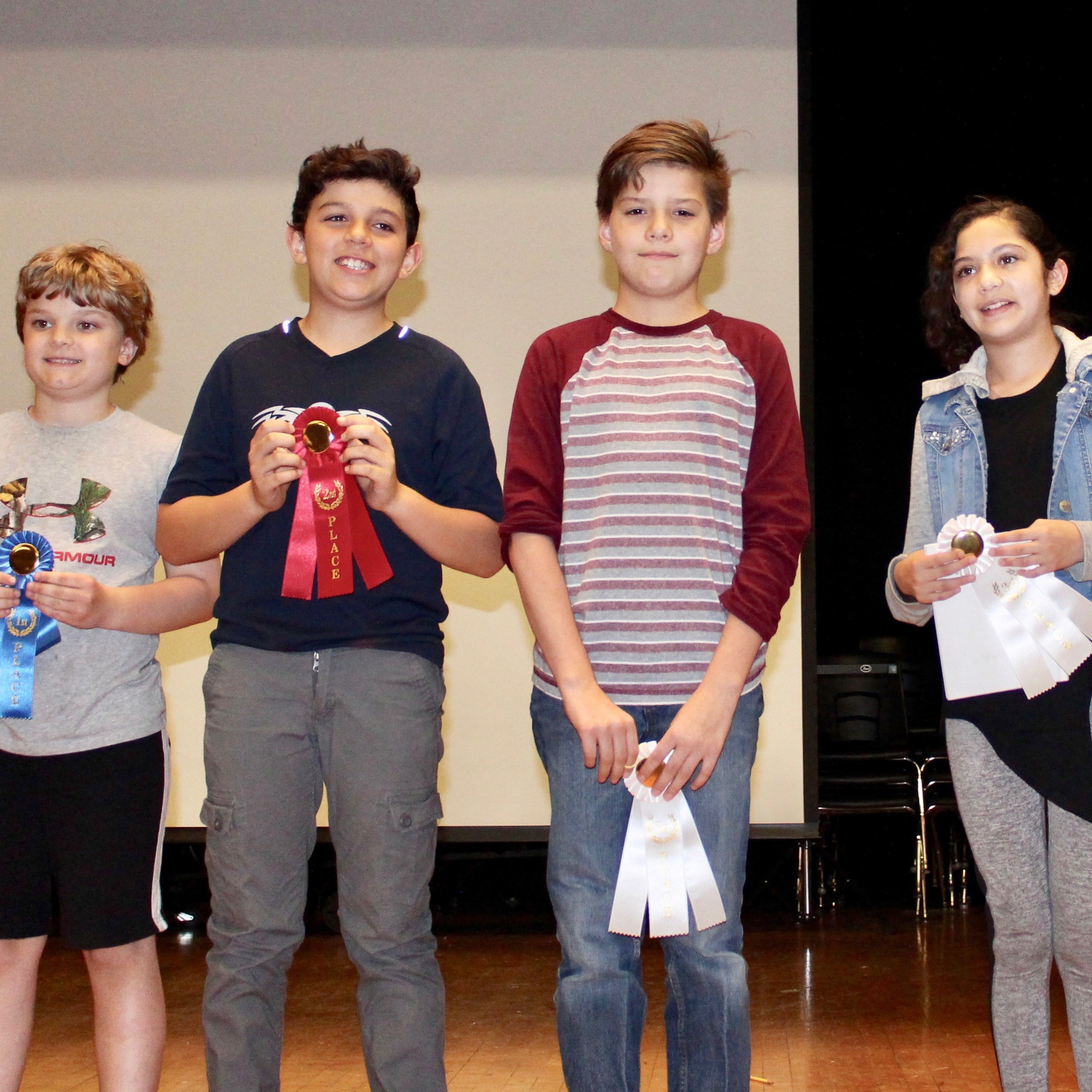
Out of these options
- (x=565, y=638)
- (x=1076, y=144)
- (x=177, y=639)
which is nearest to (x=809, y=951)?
(x=177, y=639)

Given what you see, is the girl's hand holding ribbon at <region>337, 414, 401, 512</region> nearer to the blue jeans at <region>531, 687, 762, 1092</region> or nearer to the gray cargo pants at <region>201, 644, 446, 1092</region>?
the gray cargo pants at <region>201, 644, 446, 1092</region>

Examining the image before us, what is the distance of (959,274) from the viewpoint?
1.85 metres

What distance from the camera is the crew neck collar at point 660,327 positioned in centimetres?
162

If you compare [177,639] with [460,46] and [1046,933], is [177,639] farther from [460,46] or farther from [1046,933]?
[1046,933]

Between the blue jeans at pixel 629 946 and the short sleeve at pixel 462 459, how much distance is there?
1.13 feet

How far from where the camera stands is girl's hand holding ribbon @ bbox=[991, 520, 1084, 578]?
1637 millimetres

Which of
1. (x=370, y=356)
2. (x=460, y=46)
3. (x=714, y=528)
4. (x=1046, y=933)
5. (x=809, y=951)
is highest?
(x=460, y=46)

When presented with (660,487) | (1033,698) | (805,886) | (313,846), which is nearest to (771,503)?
(660,487)

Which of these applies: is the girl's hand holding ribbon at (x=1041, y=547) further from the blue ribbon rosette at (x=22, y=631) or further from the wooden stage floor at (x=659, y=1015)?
the blue ribbon rosette at (x=22, y=631)

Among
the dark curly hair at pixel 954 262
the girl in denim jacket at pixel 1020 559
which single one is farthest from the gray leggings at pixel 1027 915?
the dark curly hair at pixel 954 262

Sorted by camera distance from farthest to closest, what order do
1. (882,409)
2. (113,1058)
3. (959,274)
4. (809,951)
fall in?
(882,409)
(809,951)
(959,274)
(113,1058)

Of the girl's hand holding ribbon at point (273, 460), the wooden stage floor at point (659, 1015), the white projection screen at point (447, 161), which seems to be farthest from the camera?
the white projection screen at point (447, 161)

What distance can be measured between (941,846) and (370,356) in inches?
135

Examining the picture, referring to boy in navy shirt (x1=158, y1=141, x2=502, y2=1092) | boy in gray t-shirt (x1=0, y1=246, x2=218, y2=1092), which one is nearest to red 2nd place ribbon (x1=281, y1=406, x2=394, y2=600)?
boy in navy shirt (x1=158, y1=141, x2=502, y2=1092)
